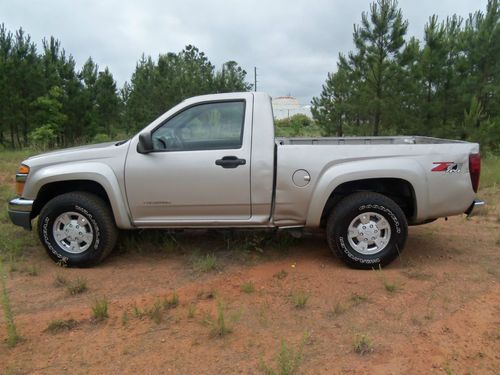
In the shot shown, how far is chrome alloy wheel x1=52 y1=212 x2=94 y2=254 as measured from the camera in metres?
4.52

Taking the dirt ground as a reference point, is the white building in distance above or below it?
above

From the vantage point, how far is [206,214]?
14.5ft

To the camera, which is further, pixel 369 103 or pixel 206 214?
pixel 369 103

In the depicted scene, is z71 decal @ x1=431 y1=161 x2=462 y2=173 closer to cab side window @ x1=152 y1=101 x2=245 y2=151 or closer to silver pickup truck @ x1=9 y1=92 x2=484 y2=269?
silver pickup truck @ x1=9 y1=92 x2=484 y2=269

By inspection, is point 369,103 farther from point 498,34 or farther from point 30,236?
point 30,236

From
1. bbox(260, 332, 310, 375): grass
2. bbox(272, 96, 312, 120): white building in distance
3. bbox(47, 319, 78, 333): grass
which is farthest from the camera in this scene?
bbox(272, 96, 312, 120): white building in distance

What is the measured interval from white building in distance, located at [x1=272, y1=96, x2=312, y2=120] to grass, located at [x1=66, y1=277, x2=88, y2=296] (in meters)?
52.2

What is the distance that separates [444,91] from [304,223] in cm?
1141

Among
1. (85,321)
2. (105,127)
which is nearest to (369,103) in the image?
(85,321)

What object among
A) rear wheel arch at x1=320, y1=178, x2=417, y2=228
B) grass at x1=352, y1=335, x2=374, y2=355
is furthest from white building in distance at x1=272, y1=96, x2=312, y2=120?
grass at x1=352, y1=335, x2=374, y2=355

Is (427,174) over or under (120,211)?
over

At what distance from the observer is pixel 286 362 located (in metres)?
2.71

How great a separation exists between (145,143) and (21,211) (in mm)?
1566

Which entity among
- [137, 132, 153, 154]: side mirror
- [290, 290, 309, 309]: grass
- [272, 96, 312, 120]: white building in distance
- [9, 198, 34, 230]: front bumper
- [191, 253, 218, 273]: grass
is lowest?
[290, 290, 309, 309]: grass
